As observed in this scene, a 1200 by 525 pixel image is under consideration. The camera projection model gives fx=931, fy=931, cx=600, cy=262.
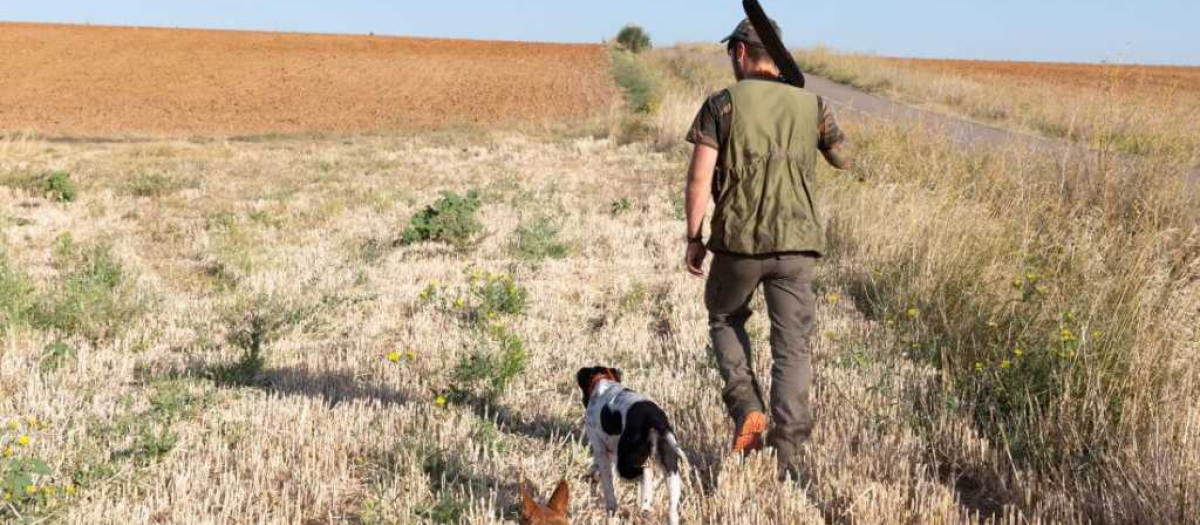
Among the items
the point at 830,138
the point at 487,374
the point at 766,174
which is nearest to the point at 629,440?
the point at 766,174

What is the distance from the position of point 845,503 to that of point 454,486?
5.15 ft

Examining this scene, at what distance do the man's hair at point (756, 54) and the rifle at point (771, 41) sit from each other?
19 millimetres

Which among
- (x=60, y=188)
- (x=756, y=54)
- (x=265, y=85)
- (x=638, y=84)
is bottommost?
(x=60, y=188)

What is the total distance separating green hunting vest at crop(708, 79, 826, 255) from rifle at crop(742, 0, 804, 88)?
7cm

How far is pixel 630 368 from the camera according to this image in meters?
5.31

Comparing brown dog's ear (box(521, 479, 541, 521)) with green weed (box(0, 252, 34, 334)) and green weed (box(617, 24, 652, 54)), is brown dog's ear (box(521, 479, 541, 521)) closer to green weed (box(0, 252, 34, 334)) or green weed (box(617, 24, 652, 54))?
green weed (box(0, 252, 34, 334))

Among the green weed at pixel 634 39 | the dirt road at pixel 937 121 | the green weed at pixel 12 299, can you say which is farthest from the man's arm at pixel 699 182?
the green weed at pixel 634 39

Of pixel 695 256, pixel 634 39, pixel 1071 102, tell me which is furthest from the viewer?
pixel 634 39

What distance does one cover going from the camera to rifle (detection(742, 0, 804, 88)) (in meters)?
3.54

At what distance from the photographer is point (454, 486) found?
385 centimetres

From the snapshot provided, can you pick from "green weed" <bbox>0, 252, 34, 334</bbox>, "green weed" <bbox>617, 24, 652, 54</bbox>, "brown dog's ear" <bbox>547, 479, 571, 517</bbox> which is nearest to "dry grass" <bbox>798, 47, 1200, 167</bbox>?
"brown dog's ear" <bbox>547, 479, 571, 517</bbox>

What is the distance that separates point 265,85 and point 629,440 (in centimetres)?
3938

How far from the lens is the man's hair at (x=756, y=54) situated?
3696 millimetres

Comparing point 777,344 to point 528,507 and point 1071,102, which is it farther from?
point 1071,102
